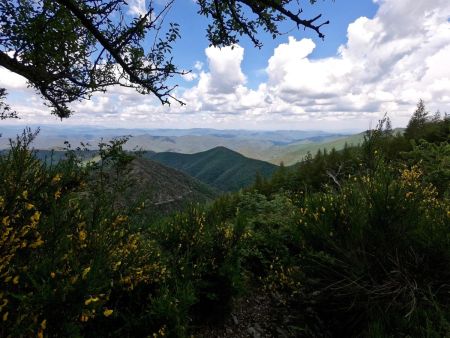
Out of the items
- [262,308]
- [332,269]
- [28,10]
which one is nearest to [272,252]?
[262,308]

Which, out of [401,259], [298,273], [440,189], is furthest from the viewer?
[440,189]

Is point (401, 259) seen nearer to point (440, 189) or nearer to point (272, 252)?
point (272, 252)

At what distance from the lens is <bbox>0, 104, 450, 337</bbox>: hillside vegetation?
9.06 ft

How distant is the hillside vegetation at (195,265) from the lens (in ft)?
9.06

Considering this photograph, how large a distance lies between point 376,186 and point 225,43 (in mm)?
3483

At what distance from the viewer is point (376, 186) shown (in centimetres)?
513

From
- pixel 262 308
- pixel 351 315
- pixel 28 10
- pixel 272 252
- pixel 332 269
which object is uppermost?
pixel 28 10

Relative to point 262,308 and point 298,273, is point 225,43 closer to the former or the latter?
point 298,273

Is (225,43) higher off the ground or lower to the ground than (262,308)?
higher

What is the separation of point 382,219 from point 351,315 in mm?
1560

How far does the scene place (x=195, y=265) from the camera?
16.8ft

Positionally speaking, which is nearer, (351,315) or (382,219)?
(351,315)

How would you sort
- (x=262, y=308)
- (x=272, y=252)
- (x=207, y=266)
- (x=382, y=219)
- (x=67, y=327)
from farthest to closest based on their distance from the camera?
(x=272, y=252) < (x=262, y=308) < (x=207, y=266) < (x=382, y=219) < (x=67, y=327)

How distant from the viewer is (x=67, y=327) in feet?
8.28
